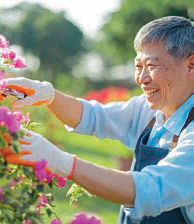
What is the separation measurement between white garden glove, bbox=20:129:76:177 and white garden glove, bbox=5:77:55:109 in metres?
0.60

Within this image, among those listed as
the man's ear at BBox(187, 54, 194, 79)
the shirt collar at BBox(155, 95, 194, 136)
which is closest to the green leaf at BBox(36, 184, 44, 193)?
the shirt collar at BBox(155, 95, 194, 136)

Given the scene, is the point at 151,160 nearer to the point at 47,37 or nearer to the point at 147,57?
the point at 147,57

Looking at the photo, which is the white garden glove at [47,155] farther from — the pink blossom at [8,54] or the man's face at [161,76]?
the man's face at [161,76]

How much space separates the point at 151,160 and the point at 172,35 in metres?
0.56

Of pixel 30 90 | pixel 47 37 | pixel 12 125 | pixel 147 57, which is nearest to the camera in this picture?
pixel 12 125

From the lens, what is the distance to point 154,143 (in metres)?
2.02

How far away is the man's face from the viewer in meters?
1.78

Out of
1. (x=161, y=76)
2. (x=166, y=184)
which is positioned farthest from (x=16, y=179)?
(x=161, y=76)

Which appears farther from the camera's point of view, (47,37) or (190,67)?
(47,37)

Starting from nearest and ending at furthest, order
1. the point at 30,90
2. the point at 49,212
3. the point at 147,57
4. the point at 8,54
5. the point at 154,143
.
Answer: the point at 49,212
the point at 8,54
the point at 147,57
the point at 30,90
the point at 154,143

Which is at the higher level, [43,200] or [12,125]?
[12,125]

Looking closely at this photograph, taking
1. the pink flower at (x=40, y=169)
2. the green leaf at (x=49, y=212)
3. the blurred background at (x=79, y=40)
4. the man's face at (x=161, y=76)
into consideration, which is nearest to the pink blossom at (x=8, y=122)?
the pink flower at (x=40, y=169)

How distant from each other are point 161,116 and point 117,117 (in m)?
0.28

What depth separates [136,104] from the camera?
2211 mm
